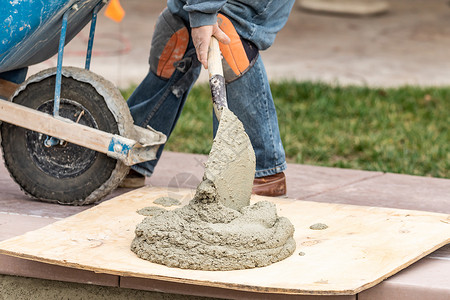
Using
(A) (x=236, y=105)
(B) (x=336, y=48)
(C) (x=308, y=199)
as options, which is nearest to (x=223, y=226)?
(A) (x=236, y=105)

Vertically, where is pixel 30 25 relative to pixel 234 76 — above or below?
above

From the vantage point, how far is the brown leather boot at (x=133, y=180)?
10.6 feet

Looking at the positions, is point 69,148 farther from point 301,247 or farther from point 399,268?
point 399,268

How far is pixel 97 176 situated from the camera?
2.83 metres

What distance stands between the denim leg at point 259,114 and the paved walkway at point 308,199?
0.21 m

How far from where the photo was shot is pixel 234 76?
2953mm

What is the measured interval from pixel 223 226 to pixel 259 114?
84cm

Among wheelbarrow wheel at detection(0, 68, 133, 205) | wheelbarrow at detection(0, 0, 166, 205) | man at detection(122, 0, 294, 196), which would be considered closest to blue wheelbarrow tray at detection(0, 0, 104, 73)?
wheelbarrow at detection(0, 0, 166, 205)

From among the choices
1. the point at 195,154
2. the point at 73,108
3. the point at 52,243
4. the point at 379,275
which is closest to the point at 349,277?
the point at 379,275

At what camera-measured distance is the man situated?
291 centimetres

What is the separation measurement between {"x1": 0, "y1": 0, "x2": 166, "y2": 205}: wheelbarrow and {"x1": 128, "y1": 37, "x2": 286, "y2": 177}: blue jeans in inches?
9.9

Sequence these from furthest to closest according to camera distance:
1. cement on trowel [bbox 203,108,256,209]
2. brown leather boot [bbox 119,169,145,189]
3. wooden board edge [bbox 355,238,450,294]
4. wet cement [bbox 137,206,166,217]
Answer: brown leather boot [bbox 119,169,145,189] < wet cement [bbox 137,206,166,217] < cement on trowel [bbox 203,108,256,209] < wooden board edge [bbox 355,238,450,294]

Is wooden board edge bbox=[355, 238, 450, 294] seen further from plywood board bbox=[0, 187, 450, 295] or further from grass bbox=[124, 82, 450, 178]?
grass bbox=[124, 82, 450, 178]

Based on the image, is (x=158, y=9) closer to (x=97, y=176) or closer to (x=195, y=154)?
(x=195, y=154)
